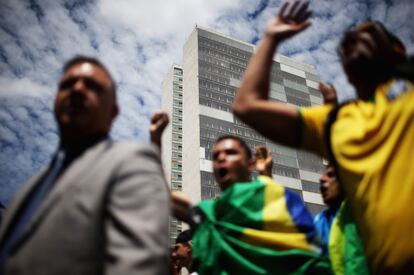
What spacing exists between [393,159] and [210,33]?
40.2m

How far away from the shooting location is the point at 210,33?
38.8 m

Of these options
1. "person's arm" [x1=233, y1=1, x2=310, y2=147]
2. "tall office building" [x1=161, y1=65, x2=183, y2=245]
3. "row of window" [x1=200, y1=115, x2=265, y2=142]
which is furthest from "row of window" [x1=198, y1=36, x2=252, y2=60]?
"person's arm" [x1=233, y1=1, x2=310, y2=147]

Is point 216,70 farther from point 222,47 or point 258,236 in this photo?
point 258,236

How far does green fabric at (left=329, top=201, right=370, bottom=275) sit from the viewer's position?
159 centimetres

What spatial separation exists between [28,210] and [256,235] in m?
1.18

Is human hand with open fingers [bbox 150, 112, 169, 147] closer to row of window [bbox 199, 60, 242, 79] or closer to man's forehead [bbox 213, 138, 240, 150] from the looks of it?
man's forehead [bbox 213, 138, 240, 150]

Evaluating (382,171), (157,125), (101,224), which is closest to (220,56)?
(157,125)

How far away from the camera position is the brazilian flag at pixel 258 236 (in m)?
1.66

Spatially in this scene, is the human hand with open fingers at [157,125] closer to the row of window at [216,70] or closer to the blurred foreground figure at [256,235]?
the blurred foreground figure at [256,235]

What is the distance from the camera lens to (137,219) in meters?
0.83

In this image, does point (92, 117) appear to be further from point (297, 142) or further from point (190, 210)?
point (190, 210)

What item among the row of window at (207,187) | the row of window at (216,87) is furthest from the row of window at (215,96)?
the row of window at (207,187)

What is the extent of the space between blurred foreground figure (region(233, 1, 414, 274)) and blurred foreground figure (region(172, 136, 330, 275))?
0.68m

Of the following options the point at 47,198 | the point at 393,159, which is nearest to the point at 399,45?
the point at 393,159
